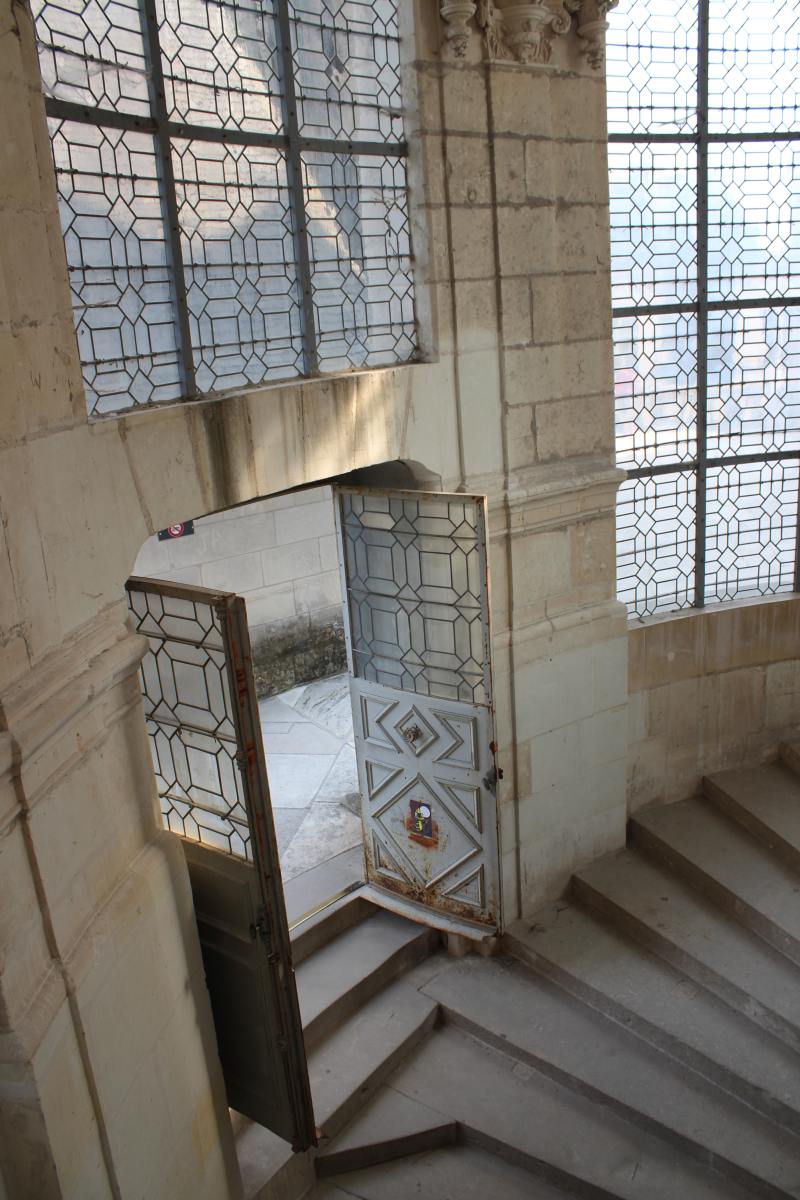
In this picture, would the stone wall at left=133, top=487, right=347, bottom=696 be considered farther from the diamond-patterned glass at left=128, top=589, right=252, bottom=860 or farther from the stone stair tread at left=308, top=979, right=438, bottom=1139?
the diamond-patterned glass at left=128, top=589, right=252, bottom=860

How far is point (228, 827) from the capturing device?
3.84 m

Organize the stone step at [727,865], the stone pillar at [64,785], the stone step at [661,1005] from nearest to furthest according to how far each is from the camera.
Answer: the stone pillar at [64,785] < the stone step at [661,1005] < the stone step at [727,865]

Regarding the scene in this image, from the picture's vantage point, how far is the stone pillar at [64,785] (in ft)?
9.04

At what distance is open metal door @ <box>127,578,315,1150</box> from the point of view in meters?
3.59

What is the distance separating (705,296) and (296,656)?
4.40 m

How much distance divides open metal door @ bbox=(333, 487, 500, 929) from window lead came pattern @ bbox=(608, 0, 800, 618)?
5.16 ft

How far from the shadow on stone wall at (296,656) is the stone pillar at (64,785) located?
4970mm

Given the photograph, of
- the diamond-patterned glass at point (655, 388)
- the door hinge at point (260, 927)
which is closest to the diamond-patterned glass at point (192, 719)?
the door hinge at point (260, 927)

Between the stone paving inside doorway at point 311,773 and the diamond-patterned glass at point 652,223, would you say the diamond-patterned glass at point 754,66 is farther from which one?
the stone paving inside doorway at point 311,773

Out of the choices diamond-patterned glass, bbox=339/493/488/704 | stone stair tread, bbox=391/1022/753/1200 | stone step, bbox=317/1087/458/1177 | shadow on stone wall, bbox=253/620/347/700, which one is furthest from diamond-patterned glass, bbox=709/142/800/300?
stone step, bbox=317/1087/458/1177

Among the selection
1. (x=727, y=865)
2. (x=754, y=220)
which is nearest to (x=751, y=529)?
(x=754, y=220)

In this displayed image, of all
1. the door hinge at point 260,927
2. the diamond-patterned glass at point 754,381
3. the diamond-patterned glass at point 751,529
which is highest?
the diamond-patterned glass at point 754,381

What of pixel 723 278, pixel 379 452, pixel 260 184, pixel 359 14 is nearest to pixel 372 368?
pixel 379 452

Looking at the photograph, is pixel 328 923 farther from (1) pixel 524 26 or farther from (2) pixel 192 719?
(1) pixel 524 26
